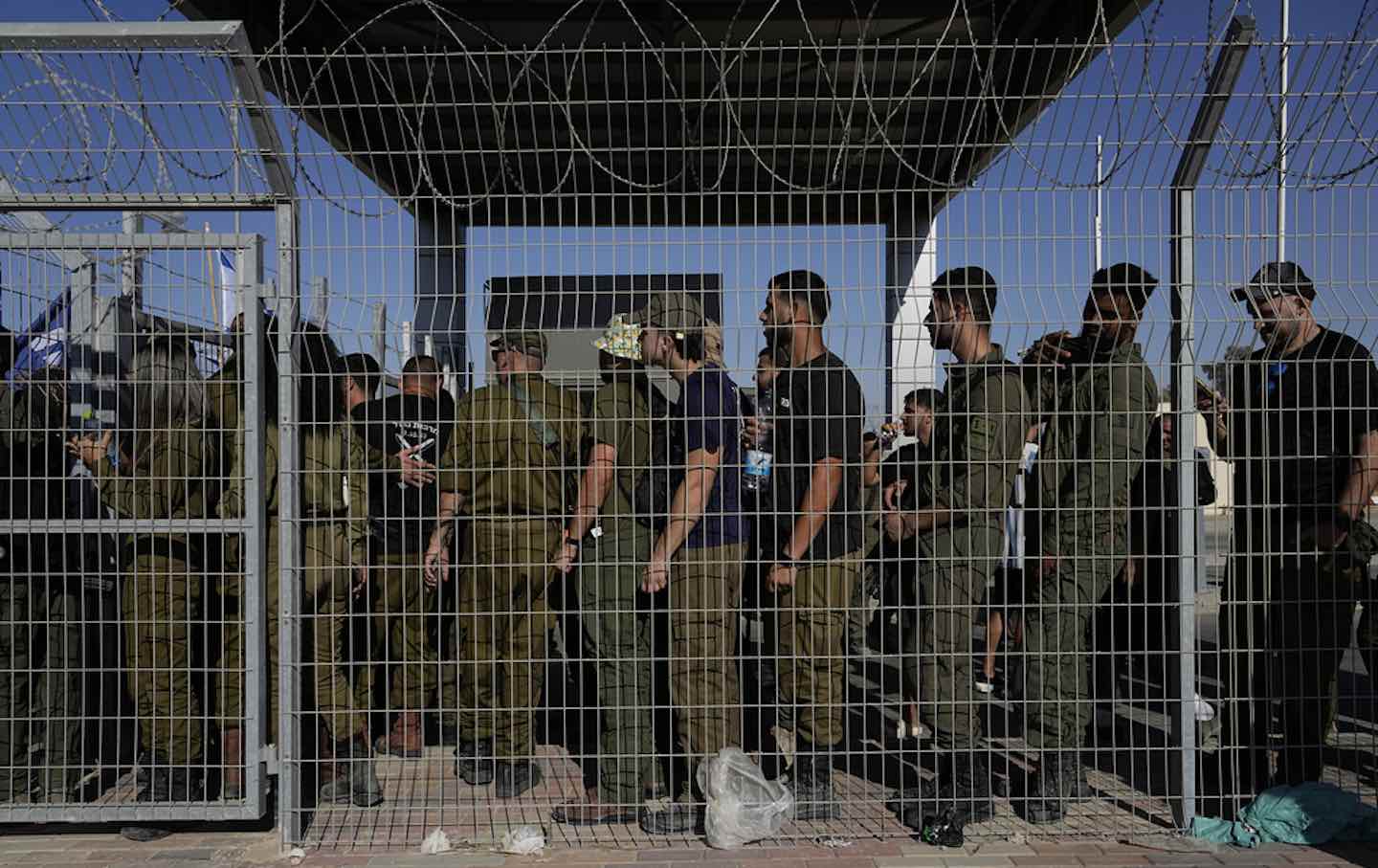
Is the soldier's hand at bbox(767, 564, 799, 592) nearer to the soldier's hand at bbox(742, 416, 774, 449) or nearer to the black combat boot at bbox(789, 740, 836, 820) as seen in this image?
the soldier's hand at bbox(742, 416, 774, 449)

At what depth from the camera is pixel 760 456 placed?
4.46 m

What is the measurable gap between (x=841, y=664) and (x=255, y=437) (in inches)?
101

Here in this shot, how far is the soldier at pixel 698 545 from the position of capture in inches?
164

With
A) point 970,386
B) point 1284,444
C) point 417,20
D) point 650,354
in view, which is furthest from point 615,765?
point 417,20

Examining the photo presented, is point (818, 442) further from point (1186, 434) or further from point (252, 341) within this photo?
point (252, 341)

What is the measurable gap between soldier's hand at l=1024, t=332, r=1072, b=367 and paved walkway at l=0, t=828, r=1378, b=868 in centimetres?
197

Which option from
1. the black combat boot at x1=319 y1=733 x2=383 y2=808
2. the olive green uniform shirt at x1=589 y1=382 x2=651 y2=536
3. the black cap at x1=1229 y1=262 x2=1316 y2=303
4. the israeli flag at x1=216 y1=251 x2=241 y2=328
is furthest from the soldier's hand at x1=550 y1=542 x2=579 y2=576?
the black cap at x1=1229 y1=262 x2=1316 y2=303

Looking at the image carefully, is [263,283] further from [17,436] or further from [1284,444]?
[1284,444]

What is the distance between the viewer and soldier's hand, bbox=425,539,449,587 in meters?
4.36

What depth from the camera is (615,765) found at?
14.5 feet

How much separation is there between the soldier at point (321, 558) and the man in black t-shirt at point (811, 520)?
67.8 inches

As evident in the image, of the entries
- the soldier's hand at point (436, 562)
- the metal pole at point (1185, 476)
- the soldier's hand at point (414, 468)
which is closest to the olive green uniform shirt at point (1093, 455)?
the metal pole at point (1185, 476)

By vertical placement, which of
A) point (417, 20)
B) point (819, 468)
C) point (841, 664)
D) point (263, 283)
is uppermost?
point (417, 20)

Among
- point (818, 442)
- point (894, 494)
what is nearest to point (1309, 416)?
point (894, 494)
